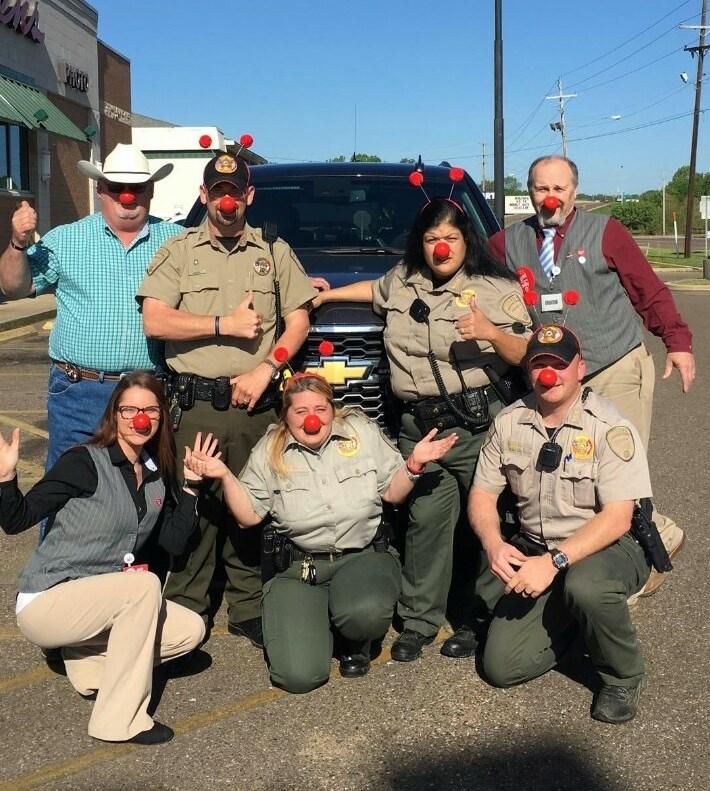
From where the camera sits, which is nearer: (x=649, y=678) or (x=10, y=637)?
(x=649, y=678)

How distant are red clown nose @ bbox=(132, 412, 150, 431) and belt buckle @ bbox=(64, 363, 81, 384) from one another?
0.75 metres

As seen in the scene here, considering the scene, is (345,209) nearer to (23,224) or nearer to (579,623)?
(23,224)

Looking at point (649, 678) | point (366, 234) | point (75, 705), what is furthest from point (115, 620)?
point (366, 234)

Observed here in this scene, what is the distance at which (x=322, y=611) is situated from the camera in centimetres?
420

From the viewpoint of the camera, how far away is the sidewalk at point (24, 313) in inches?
674

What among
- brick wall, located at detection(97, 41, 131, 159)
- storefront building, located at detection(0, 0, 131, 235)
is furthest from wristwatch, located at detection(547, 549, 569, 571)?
brick wall, located at detection(97, 41, 131, 159)

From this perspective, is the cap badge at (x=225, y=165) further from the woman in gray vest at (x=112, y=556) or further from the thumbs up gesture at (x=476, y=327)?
the thumbs up gesture at (x=476, y=327)

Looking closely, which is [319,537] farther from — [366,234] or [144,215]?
[366,234]

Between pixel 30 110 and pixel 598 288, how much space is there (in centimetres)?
1887

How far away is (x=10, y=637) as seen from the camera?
4.52 m

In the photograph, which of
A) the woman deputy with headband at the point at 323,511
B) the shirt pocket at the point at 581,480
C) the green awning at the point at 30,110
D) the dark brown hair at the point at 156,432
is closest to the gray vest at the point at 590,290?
the shirt pocket at the point at 581,480

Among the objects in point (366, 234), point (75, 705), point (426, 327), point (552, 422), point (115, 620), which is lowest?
point (75, 705)

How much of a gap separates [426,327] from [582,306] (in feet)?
2.56

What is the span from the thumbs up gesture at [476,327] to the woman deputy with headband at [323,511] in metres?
0.41
